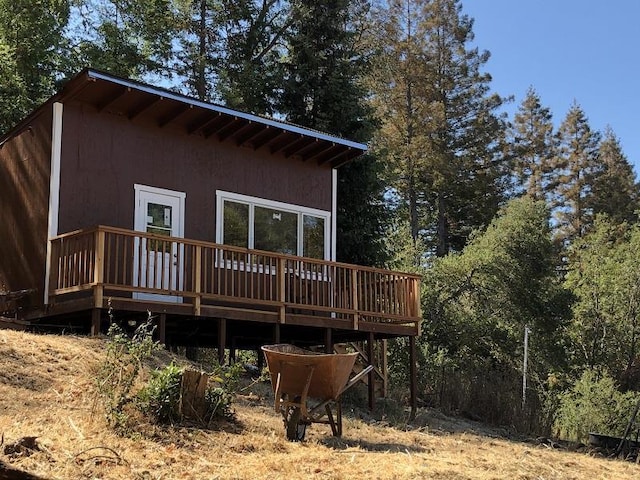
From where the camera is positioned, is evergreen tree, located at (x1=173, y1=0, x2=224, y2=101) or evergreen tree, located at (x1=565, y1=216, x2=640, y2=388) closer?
evergreen tree, located at (x1=173, y1=0, x2=224, y2=101)

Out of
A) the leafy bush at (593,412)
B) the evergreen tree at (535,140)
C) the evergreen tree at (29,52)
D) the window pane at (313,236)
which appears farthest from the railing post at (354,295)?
the evergreen tree at (535,140)

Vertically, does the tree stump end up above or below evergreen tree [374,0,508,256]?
below

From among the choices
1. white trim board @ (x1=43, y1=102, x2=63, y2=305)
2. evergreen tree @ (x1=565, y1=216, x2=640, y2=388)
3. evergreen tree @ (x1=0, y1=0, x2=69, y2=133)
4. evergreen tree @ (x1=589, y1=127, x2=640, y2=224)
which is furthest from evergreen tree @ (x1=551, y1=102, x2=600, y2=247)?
white trim board @ (x1=43, y1=102, x2=63, y2=305)

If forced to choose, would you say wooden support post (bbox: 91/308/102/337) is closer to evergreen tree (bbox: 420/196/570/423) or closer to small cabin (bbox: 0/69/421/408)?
small cabin (bbox: 0/69/421/408)

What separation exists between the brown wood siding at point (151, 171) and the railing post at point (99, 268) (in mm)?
1626

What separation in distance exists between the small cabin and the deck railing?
0.03 meters

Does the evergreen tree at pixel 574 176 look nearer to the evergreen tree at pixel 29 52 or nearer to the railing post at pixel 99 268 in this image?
the evergreen tree at pixel 29 52

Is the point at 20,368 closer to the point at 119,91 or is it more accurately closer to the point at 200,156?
the point at 119,91

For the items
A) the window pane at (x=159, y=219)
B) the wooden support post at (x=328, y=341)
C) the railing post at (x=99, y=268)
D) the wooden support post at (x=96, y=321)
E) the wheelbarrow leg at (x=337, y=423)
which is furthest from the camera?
the wooden support post at (x=328, y=341)

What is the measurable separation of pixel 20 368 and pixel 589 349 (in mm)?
21646

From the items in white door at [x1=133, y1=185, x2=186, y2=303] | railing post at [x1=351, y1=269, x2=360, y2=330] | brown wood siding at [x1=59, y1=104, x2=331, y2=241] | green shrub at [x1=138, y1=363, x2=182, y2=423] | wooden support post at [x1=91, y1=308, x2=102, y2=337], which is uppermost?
brown wood siding at [x1=59, y1=104, x2=331, y2=241]

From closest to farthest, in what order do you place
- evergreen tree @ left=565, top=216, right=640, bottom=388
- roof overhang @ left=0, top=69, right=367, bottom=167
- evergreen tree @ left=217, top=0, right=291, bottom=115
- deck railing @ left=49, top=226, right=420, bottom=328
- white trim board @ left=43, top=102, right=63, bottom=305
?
deck railing @ left=49, top=226, right=420, bottom=328, white trim board @ left=43, top=102, right=63, bottom=305, roof overhang @ left=0, top=69, right=367, bottom=167, evergreen tree @ left=217, top=0, right=291, bottom=115, evergreen tree @ left=565, top=216, right=640, bottom=388

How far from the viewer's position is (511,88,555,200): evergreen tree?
41.5 m

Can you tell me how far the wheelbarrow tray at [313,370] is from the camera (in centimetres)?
813
